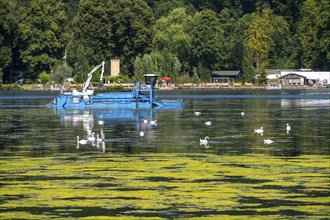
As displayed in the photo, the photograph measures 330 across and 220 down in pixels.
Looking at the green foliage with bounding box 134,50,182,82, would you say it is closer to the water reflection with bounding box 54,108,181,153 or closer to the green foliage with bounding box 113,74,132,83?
the green foliage with bounding box 113,74,132,83

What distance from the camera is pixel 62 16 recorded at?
195 meters

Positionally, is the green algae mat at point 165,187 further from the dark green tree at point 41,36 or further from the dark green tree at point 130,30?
the dark green tree at point 130,30

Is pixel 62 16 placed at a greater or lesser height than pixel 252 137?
greater

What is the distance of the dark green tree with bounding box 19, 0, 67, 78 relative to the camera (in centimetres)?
18788

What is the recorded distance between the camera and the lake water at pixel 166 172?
3053cm

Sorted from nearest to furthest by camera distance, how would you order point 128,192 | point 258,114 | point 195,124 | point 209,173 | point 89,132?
point 128,192
point 209,173
point 89,132
point 195,124
point 258,114

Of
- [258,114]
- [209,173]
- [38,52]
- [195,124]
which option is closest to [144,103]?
[258,114]

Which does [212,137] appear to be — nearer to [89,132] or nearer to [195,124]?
[89,132]

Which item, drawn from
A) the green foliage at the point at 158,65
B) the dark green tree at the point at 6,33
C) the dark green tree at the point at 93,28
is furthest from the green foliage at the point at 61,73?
the green foliage at the point at 158,65

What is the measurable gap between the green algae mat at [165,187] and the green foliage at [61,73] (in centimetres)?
13961

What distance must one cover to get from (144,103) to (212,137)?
147 feet

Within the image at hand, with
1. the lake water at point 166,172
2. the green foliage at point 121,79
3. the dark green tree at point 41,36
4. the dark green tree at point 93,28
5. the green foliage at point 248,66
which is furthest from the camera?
the green foliage at point 248,66

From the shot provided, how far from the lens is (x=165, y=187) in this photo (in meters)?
34.5

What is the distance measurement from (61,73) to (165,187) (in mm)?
150426
